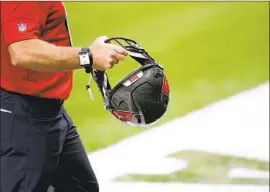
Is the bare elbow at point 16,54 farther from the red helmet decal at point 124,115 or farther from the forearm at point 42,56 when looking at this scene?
the red helmet decal at point 124,115

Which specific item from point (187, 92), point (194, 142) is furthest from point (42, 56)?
point (187, 92)

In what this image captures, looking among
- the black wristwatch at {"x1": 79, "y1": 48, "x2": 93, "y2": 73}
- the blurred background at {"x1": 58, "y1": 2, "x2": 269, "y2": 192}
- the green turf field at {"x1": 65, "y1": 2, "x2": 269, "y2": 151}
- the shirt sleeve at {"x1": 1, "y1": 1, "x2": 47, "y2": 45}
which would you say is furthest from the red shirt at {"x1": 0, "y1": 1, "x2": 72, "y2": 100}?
the green turf field at {"x1": 65, "y1": 2, "x2": 269, "y2": 151}

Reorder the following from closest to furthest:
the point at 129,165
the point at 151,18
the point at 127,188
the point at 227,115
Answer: the point at 127,188
the point at 129,165
the point at 227,115
the point at 151,18

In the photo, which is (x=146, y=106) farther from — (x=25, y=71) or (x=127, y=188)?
(x=127, y=188)

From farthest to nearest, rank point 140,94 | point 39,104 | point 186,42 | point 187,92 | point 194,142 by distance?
point 186,42, point 187,92, point 194,142, point 39,104, point 140,94

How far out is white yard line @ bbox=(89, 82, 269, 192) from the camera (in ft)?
14.3

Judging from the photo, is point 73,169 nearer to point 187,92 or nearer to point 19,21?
point 19,21

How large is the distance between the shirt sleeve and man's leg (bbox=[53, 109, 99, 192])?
56cm

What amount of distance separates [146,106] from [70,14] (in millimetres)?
2780

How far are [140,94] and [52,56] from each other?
0.37 meters

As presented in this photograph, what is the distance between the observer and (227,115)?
504 cm

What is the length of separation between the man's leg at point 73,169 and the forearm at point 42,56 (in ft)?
1.74

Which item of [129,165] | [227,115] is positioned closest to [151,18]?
[227,115]

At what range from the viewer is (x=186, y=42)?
5.38 metres
